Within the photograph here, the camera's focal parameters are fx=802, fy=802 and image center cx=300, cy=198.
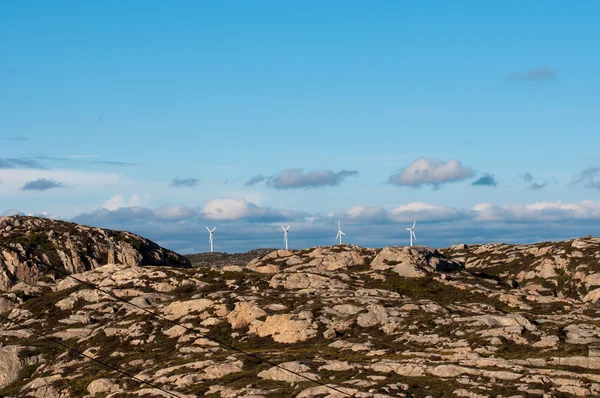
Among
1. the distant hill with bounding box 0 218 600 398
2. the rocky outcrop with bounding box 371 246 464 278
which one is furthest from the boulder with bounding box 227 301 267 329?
the rocky outcrop with bounding box 371 246 464 278

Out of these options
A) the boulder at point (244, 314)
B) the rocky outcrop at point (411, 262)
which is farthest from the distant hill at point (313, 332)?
the rocky outcrop at point (411, 262)

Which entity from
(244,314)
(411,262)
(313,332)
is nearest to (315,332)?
(313,332)

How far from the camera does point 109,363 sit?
445ft

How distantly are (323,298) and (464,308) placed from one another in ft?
89.7

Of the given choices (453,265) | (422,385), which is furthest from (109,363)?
(453,265)

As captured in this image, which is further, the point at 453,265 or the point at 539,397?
the point at 453,265

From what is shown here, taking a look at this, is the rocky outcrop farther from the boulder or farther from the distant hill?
the boulder

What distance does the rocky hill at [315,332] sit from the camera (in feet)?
344

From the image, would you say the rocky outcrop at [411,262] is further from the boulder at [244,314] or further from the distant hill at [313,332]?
the boulder at [244,314]

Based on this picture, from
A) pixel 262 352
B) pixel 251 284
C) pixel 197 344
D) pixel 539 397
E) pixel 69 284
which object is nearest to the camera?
pixel 539 397

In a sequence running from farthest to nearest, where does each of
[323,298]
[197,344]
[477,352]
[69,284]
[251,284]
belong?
[69,284] → [251,284] → [323,298] → [197,344] → [477,352]

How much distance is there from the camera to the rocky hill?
10481 centimetres

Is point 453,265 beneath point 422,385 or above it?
above

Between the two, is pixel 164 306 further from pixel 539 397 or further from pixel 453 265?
pixel 539 397
